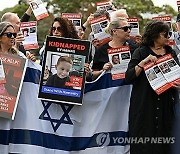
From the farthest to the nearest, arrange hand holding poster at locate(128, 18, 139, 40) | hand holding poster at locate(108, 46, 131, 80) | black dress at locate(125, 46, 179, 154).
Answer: hand holding poster at locate(128, 18, 139, 40), hand holding poster at locate(108, 46, 131, 80), black dress at locate(125, 46, 179, 154)

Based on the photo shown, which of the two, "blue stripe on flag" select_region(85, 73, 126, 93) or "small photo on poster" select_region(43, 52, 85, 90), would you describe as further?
"blue stripe on flag" select_region(85, 73, 126, 93)

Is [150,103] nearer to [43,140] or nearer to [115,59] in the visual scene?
[115,59]

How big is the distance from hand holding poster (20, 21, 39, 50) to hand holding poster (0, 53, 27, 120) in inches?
63.6

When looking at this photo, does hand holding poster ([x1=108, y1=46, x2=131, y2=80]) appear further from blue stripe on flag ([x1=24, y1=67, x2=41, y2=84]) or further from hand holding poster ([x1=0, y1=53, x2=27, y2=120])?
hand holding poster ([x1=0, y1=53, x2=27, y2=120])

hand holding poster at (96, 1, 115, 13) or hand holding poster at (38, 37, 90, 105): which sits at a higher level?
hand holding poster at (96, 1, 115, 13)

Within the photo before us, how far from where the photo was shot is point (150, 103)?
5113mm

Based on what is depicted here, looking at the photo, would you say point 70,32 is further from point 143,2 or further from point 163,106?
point 143,2

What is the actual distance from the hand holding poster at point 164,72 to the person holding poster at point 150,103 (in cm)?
9

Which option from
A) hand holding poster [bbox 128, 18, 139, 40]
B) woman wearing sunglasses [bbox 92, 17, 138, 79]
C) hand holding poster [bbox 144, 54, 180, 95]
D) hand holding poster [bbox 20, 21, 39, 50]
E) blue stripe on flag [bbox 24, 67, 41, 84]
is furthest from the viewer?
hand holding poster [bbox 20, 21, 39, 50]

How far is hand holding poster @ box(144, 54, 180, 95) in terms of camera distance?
16.4 feet

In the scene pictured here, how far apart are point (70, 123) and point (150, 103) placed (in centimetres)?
87

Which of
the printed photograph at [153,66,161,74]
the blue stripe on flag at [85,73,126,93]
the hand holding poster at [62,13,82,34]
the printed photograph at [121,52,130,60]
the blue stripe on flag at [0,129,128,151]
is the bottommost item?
the blue stripe on flag at [0,129,128,151]

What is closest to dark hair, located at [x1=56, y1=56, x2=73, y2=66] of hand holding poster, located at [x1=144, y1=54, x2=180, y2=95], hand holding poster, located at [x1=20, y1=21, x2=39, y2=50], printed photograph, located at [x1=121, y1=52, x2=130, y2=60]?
printed photograph, located at [x1=121, y1=52, x2=130, y2=60]

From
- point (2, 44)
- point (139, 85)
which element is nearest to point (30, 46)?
point (2, 44)
